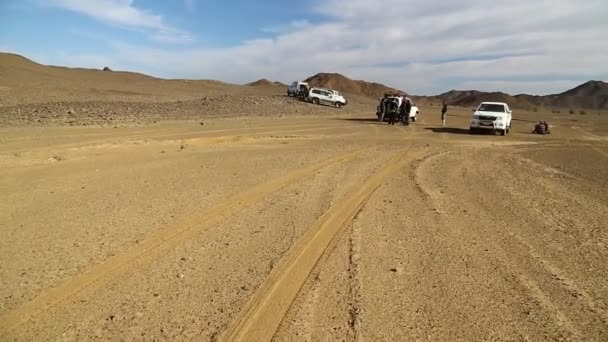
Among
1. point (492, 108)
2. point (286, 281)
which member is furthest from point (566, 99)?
point (286, 281)

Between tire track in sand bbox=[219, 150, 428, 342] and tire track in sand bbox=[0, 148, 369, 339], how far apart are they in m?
1.56

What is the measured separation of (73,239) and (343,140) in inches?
636

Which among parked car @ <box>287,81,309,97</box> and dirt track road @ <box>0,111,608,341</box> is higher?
parked car @ <box>287,81,309,97</box>

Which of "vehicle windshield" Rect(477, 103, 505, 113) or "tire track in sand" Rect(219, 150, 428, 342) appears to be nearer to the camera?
"tire track in sand" Rect(219, 150, 428, 342)

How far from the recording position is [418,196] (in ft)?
33.2

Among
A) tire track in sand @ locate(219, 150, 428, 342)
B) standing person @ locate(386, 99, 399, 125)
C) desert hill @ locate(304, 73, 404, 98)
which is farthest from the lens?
desert hill @ locate(304, 73, 404, 98)

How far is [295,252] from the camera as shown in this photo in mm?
6367

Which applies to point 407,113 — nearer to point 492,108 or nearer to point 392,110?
point 392,110

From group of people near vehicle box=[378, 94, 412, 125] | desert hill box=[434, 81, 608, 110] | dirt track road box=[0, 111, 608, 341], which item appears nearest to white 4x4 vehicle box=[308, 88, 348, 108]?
group of people near vehicle box=[378, 94, 412, 125]

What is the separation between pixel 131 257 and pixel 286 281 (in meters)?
1.94

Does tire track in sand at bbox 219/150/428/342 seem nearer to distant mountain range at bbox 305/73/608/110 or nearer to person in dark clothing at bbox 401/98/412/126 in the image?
person in dark clothing at bbox 401/98/412/126

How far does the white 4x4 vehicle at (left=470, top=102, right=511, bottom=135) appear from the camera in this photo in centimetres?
2772

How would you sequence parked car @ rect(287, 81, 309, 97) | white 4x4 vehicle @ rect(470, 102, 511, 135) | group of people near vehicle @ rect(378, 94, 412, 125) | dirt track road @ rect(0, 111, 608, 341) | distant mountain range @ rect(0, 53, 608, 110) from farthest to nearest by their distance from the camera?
distant mountain range @ rect(0, 53, 608, 110) → parked car @ rect(287, 81, 309, 97) → group of people near vehicle @ rect(378, 94, 412, 125) → white 4x4 vehicle @ rect(470, 102, 511, 135) → dirt track road @ rect(0, 111, 608, 341)

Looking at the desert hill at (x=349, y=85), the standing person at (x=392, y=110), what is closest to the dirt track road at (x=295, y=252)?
the standing person at (x=392, y=110)
